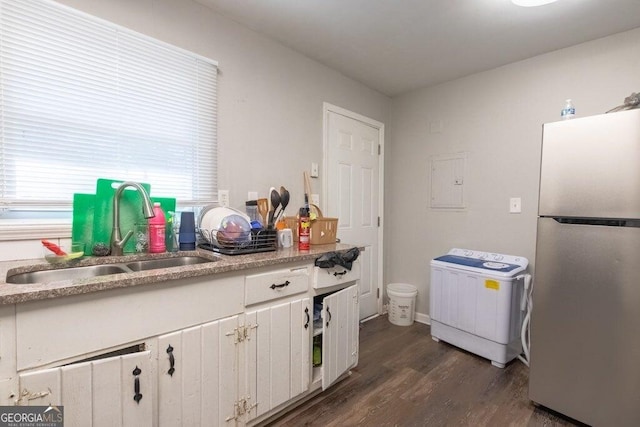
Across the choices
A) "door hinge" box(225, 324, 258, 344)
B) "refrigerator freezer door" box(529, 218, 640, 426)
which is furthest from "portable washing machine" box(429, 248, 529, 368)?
"door hinge" box(225, 324, 258, 344)

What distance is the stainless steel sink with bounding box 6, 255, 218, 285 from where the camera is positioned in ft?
4.02

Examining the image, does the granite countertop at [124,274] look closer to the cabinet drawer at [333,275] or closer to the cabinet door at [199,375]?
the cabinet drawer at [333,275]

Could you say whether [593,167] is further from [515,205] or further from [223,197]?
[223,197]

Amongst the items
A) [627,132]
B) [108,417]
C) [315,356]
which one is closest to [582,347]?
[627,132]

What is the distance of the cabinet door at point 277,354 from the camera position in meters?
1.44

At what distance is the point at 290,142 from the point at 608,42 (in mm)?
2341

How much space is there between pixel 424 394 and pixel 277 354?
103 centimetres

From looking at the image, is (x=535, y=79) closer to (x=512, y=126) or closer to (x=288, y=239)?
(x=512, y=126)

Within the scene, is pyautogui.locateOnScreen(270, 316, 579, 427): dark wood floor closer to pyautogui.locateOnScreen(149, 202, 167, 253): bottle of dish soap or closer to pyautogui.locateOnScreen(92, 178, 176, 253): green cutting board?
pyautogui.locateOnScreen(149, 202, 167, 253): bottle of dish soap

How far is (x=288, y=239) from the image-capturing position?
1.95 m

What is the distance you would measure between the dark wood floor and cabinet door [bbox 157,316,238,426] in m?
0.44

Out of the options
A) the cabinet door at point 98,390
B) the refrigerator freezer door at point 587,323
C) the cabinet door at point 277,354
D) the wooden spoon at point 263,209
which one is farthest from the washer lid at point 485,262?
the cabinet door at point 98,390

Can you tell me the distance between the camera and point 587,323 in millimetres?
1554

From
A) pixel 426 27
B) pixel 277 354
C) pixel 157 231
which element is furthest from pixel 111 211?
pixel 426 27
